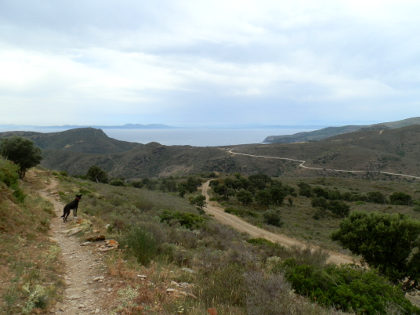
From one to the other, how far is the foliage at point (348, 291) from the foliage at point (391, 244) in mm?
5331

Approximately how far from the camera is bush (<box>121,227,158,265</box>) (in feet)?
19.3

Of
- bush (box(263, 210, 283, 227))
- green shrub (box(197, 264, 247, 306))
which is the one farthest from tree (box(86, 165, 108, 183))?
green shrub (box(197, 264, 247, 306))

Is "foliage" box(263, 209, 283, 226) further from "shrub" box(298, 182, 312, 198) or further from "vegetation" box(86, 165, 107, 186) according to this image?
"vegetation" box(86, 165, 107, 186)

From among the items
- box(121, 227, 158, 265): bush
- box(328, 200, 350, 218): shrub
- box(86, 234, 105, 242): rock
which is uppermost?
box(121, 227, 158, 265): bush

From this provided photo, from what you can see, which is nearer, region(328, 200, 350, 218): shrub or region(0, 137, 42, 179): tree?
Answer: region(0, 137, 42, 179): tree

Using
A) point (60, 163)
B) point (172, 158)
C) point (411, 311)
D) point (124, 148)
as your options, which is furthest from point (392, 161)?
point (124, 148)

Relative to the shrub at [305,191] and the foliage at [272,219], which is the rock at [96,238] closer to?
the foliage at [272,219]

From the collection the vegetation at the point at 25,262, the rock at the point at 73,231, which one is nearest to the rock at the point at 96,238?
the vegetation at the point at 25,262

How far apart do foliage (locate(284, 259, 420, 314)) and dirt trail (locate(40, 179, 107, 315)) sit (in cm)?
401

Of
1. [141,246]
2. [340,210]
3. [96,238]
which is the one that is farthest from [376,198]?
[96,238]

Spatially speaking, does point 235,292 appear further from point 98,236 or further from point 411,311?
point 98,236

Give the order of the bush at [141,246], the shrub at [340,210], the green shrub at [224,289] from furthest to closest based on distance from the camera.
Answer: the shrub at [340,210] < the bush at [141,246] < the green shrub at [224,289]

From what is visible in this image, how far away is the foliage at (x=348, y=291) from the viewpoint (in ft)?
17.3

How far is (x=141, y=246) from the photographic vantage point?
241 inches
